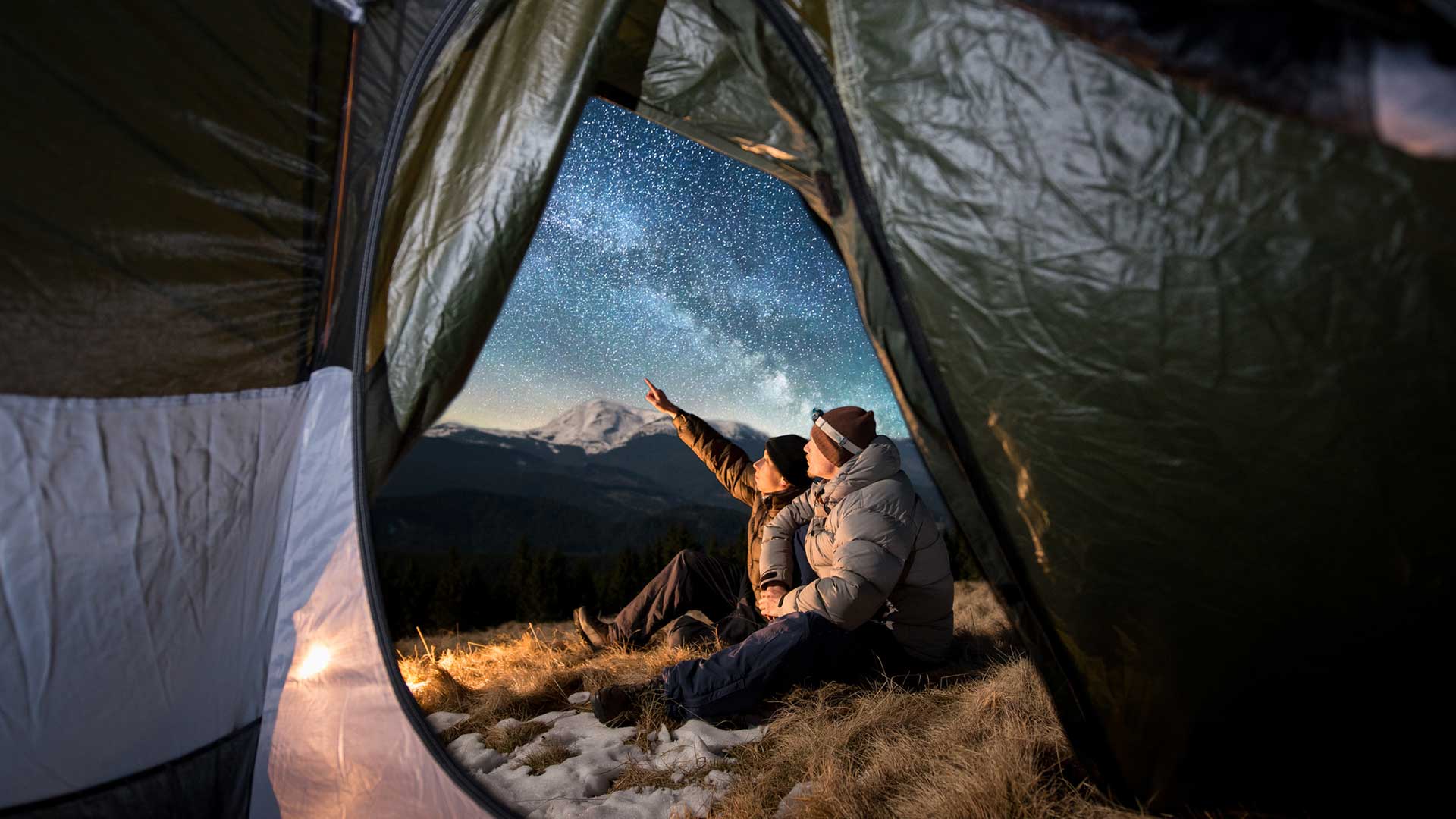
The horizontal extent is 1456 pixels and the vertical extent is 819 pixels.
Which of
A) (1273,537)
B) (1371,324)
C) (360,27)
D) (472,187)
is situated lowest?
(1273,537)

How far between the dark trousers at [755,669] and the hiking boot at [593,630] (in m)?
1.19

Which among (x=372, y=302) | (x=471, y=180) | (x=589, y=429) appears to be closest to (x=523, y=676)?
(x=372, y=302)

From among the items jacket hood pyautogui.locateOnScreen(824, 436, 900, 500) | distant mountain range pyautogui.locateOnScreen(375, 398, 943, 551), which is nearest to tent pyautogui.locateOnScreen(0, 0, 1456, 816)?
jacket hood pyautogui.locateOnScreen(824, 436, 900, 500)

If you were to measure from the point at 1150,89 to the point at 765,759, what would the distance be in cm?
176

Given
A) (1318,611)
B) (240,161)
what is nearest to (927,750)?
(1318,611)

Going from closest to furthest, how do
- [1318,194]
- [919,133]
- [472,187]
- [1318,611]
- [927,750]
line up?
1. [1318,194]
2. [1318,611]
3. [919,133]
4. [472,187]
5. [927,750]

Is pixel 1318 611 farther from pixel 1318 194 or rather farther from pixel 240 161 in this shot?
pixel 240 161

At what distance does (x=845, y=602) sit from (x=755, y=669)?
344 mm

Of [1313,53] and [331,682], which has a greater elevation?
[1313,53]

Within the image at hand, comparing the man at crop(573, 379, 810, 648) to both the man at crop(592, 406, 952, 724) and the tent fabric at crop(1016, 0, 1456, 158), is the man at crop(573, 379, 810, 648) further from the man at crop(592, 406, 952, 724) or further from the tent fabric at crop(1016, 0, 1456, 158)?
the tent fabric at crop(1016, 0, 1456, 158)

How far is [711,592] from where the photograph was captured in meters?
3.42

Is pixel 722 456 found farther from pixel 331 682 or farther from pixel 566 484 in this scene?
pixel 566 484

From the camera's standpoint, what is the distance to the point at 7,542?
1.37 m

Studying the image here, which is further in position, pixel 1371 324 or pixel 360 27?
pixel 360 27
